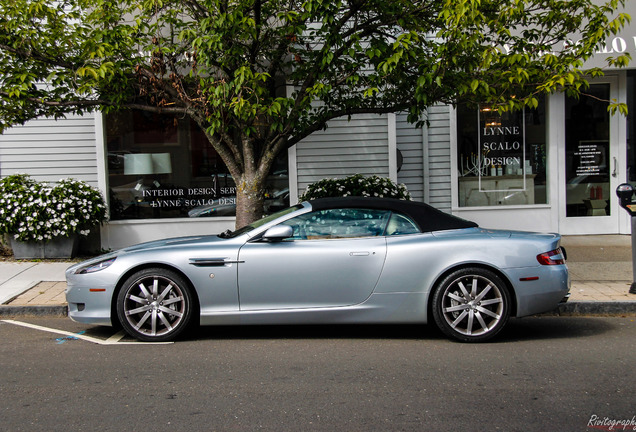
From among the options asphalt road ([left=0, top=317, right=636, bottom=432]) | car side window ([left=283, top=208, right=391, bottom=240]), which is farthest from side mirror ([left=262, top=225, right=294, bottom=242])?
asphalt road ([left=0, top=317, right=636, bottom=432])

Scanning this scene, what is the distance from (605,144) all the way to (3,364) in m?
10.7

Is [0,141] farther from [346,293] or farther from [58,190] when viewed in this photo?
[346,293]

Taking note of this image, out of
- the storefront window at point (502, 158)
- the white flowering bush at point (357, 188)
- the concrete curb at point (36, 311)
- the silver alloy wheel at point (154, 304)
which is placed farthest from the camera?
the storefront window at point (502, 158)

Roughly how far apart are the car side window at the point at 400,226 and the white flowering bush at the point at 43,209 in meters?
6.21

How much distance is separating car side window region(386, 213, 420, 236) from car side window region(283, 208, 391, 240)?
2.2 inches

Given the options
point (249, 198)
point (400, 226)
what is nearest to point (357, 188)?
point (249, 198)

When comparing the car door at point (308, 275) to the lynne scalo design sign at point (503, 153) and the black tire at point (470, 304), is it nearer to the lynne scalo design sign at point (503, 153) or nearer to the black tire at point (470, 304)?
the black tire at point (470, 304)

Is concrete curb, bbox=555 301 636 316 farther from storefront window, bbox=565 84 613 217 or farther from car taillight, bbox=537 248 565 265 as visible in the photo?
storefront window, bbox=565 84 613 217

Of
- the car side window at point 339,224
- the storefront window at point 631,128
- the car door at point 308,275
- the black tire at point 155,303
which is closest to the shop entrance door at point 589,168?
the storefront window at point 631,128

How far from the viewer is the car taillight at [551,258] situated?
224 inches

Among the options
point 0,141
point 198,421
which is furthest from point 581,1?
point 0,141

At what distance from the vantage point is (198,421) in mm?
3879

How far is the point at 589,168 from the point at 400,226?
7380 mm

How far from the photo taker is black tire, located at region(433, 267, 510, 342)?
18.4ft
